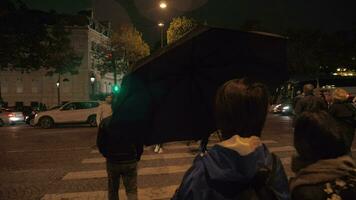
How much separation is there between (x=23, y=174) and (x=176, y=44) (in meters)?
7.95

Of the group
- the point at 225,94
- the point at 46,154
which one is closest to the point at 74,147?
the point at 46,154

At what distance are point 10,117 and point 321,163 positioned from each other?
26.2 m

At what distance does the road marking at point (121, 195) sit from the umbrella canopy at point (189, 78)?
4.36m

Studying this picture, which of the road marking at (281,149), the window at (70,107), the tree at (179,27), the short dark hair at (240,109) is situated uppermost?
the tree at (179,27)

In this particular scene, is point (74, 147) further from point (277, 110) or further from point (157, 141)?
point (277, 110)

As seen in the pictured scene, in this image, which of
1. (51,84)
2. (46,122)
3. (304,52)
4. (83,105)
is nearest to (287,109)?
(83,105)

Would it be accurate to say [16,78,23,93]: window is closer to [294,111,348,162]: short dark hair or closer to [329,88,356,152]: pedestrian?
[329,88,356,152]: pedestrian

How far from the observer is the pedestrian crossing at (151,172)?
7.07 metres

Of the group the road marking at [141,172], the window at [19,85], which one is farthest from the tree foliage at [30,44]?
the road marking at [141,172]

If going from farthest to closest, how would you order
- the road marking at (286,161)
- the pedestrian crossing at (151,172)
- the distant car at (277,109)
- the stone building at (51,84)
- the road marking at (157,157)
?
1. the stone building at (51,84)
2. the distant car at (277,109)
3. the road marking at (157,157)
4. the road marking at (286,161)
5. the pedestrian crossing at (151,172)

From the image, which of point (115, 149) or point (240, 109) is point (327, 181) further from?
point (115, 149)

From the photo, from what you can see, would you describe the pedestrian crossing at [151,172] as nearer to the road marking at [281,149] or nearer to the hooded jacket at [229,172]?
the road marking at [281,149]

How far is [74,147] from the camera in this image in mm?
13336

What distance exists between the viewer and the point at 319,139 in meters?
2.09
